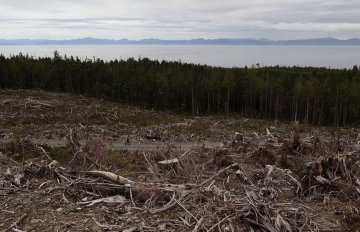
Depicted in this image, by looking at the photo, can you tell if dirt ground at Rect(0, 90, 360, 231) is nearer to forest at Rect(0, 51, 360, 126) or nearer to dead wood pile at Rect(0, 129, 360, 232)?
dead wood pile at Rect(0, 129, 360, 232)

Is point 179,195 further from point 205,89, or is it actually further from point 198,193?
point 205,89

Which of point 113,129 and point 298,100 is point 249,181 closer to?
point 113,129

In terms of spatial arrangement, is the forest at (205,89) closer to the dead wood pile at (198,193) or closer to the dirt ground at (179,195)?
the dirt ground at (179,195)

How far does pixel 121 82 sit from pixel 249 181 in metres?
41.8

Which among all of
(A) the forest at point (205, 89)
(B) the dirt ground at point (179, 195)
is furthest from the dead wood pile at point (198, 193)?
(A) the forest at point (205, 89)

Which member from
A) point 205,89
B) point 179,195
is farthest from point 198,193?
point 205,89

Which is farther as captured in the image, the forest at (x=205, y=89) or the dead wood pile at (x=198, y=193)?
the forest at (x=205, y=89)

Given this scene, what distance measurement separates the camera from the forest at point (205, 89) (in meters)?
46.5

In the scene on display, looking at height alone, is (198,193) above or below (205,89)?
above

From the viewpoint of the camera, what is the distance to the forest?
4650 cm

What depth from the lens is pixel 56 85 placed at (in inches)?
2023

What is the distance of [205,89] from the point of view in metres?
48.7

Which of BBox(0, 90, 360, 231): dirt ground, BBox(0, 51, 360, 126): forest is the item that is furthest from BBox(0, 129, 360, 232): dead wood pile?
BBox(0, 51, 360, 126): forest

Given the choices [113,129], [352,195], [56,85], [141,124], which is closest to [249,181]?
[352,195]
